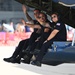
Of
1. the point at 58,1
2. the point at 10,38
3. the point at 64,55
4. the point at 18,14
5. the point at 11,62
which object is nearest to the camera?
the point at 64,55

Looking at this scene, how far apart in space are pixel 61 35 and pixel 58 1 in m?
0.85

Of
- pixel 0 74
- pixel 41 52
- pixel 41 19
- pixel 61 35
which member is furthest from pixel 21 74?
pixel 41 19

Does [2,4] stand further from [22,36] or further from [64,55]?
[64,55]

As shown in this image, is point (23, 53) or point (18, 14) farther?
point (18, 14)

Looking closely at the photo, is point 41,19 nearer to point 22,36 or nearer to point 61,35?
point 61,35

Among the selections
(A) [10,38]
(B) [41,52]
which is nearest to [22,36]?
(A) [10,38]

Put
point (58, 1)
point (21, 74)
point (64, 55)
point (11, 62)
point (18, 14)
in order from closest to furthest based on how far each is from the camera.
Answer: point (21, 74) → point (64, 55) → point (58, 1) → point (11, 62) → point (18, 14)

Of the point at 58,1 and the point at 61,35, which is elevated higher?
the point at 58,1

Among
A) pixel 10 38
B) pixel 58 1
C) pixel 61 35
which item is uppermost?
pixel 58 1

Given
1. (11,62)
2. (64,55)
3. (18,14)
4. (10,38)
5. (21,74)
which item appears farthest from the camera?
(18,14)

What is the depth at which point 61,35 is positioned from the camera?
8.09 meters

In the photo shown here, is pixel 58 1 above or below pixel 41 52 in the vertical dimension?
above

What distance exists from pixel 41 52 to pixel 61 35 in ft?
2.26

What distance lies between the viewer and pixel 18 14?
1224 inches
